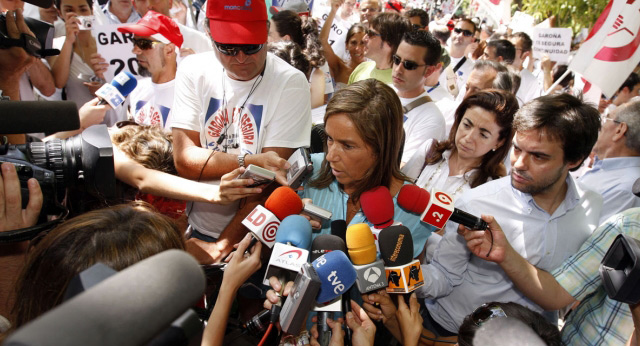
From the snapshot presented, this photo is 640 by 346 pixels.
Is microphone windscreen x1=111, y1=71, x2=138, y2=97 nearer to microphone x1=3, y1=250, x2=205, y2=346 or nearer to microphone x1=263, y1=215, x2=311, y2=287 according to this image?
microphone x1=263, y1=215, x2=311, y2=287

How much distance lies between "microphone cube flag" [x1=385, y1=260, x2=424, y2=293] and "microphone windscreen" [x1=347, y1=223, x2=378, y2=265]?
9cm

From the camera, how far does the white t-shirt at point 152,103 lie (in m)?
3.04

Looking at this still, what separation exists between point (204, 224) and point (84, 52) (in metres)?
2.59

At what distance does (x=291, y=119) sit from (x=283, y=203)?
664mm

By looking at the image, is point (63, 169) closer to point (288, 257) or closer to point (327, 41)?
point (288, 257)

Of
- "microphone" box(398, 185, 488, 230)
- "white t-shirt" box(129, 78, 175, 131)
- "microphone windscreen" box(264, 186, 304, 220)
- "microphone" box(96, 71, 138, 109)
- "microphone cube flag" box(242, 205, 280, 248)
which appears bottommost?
"white t-shirt" box(129, 78, 175, 131)

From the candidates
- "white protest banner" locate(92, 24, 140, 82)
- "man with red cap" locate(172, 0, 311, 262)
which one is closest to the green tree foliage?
"white protest banner" locate(92, 24, 140, 82)

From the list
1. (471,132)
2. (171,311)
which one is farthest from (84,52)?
(171,311)

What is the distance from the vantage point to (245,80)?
2.35 meters

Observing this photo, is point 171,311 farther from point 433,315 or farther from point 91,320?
point 433,315

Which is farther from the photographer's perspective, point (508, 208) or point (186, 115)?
point (186, 115)

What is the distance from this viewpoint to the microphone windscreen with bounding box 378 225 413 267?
1667 mm

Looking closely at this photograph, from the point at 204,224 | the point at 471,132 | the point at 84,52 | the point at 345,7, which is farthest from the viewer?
the point at 345,7

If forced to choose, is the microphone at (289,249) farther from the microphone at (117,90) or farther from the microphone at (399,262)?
the microphone at (117,90)
